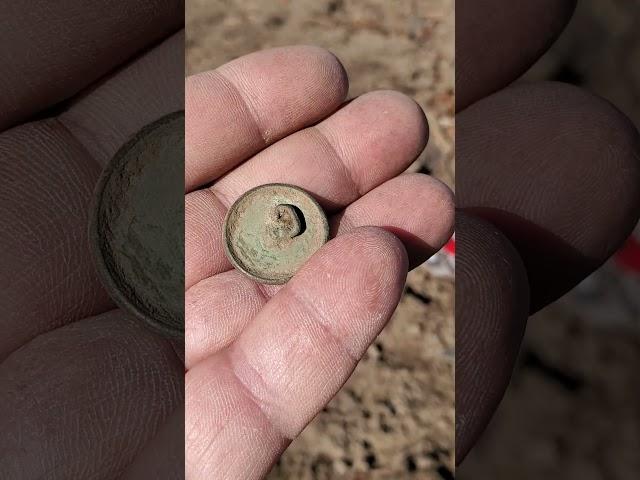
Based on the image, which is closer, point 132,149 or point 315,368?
point 315,368

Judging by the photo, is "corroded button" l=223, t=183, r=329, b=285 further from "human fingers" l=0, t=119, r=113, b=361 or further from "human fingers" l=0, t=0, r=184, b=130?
"human fingers" l=0, t=0, r=184, b=130

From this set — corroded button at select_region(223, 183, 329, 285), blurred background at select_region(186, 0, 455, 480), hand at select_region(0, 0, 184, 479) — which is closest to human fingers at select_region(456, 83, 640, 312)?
corroded button at select_region(223, 183, 329, 285)

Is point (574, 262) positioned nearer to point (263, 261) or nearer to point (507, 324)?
point (507, 324)

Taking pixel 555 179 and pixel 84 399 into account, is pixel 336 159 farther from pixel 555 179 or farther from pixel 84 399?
pixel 84 399

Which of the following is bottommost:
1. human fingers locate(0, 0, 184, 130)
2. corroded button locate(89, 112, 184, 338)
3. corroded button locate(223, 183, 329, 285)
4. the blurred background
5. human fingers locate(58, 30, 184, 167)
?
the blurred background

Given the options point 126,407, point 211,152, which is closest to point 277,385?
point 126,407

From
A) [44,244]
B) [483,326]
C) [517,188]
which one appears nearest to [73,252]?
[44,244]
